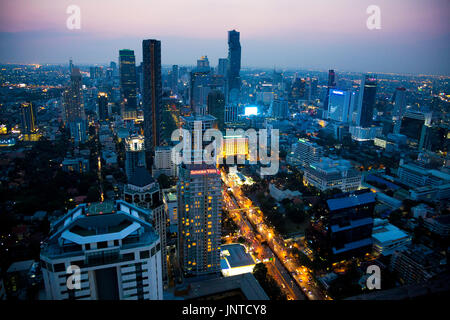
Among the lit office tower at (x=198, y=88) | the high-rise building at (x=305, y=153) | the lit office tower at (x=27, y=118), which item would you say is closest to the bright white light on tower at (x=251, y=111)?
the lit office tower at (x=198, y=88)

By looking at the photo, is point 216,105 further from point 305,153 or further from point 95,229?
point 95,229

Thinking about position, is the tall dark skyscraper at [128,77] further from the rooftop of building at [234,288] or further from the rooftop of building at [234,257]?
the rooftop of building at [234,288]

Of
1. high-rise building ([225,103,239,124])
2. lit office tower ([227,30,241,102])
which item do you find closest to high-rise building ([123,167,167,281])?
high-rise building ([225,103,239,124])

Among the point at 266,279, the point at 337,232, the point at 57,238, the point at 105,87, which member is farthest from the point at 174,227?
the point at 105,87

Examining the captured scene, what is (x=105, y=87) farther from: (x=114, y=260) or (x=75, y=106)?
(x=114, y=260)

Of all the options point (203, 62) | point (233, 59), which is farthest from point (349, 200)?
point (203, 62)

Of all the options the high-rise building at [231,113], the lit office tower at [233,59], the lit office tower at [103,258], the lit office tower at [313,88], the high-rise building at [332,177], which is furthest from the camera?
the lit office tower at [313,88]
